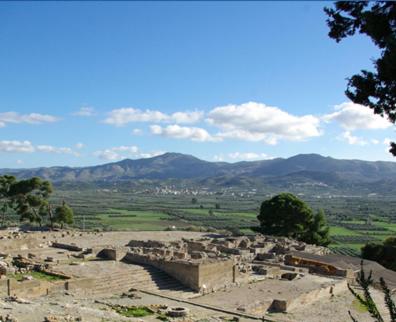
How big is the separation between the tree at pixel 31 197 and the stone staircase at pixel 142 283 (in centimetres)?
2028

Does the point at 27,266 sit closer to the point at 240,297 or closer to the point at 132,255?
the point at 132,255

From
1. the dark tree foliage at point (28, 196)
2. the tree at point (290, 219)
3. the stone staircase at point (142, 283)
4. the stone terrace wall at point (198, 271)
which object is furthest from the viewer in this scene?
the tree at point (290, 219)

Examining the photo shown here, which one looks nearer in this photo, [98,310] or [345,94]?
[345,94]

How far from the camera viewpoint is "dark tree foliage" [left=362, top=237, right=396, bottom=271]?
3531 cm

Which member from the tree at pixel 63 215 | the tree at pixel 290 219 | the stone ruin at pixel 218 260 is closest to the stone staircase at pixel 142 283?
the stone ruin at pixel 218 260

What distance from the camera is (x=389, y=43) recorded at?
792 centimetres

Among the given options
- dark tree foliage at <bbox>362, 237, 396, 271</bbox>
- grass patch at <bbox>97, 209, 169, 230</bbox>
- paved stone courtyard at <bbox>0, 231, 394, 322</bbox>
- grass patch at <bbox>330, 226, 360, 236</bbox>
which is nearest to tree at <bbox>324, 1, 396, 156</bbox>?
paved stone courtyard at <bbox>0, 231, 394, 322</bbox>

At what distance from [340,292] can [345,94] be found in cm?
1626

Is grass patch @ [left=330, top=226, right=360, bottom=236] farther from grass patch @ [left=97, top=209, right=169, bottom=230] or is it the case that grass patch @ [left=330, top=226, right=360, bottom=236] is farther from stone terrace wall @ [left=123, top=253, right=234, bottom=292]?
stone terrace wall @ [left=123, top=253, right=234, bottom=292]

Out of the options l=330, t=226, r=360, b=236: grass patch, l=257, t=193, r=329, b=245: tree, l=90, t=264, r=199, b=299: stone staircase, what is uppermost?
l=257, t=193, r=329, b=245: tree

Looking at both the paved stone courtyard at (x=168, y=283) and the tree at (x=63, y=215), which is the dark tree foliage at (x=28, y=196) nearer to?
the tree at (x=63, y=215)

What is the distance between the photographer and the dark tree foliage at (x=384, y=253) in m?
35.3

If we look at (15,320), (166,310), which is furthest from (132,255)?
(15,320)

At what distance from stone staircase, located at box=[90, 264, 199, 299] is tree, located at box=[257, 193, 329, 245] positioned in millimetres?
21285
